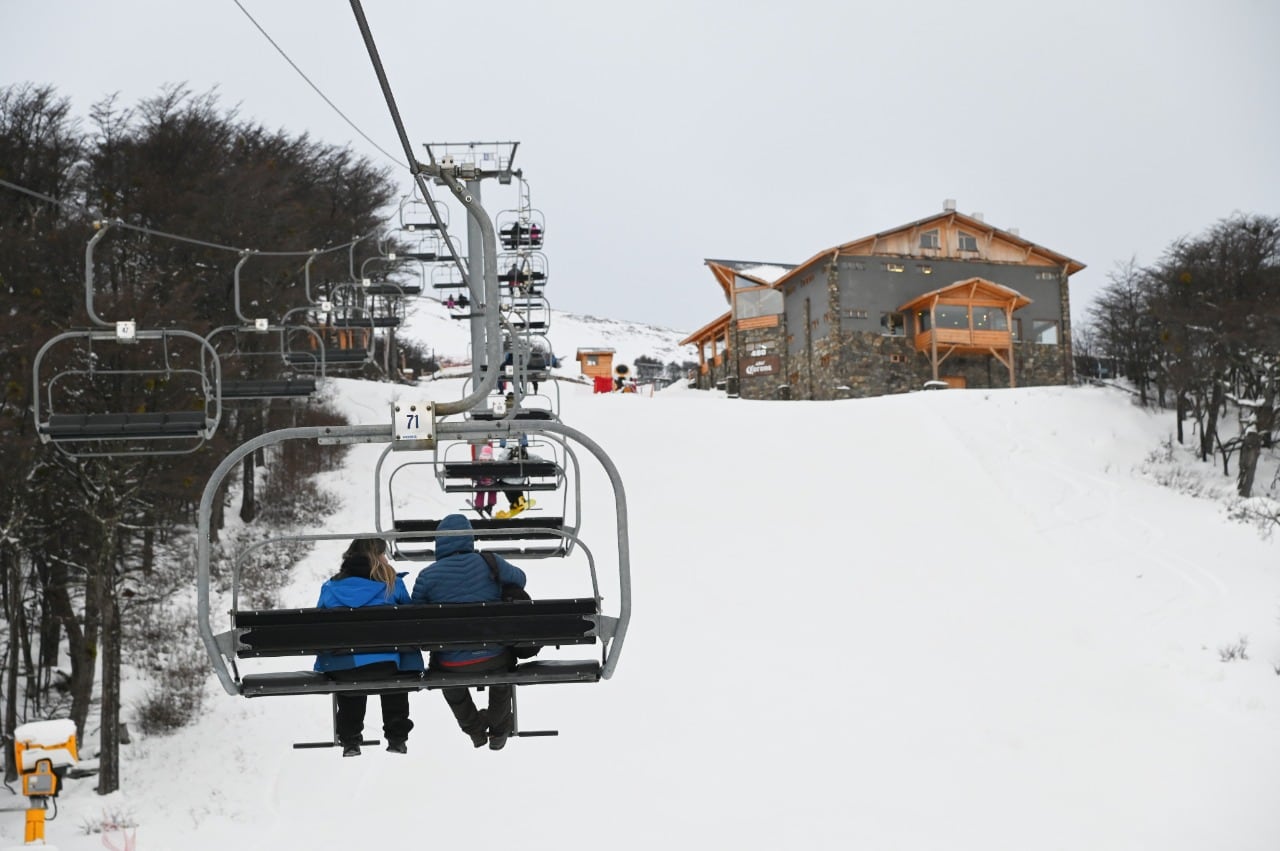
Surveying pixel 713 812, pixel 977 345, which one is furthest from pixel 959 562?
pixel 977 345

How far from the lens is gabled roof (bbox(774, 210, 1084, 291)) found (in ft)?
141

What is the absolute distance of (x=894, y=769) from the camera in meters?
14.2

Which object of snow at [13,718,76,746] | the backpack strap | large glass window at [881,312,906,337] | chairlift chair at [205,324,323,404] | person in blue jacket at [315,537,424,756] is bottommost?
snow at [13,718,76,746]

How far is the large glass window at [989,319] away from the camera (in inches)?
1668

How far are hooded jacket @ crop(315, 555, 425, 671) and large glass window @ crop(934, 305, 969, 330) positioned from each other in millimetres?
37547

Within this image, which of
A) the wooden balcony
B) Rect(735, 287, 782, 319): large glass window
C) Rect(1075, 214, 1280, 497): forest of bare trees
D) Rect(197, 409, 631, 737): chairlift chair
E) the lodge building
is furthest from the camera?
Rect(735, 287, 782, 319): large glass window

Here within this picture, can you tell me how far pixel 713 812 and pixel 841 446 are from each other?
15302 mm

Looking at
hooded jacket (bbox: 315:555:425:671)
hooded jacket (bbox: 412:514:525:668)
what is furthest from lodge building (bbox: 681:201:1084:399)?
hooded jacket (bbox: 315:555:425:671)

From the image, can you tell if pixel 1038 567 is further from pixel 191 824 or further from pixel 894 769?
pixel 191 824

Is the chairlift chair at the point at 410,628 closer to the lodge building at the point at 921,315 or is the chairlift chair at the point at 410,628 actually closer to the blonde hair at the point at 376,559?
the blonde hair at the point at 376,559

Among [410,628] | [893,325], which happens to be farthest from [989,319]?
[410,628]

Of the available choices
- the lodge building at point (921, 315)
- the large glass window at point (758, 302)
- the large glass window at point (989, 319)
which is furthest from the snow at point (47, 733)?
the large glass window at point (758, 302)

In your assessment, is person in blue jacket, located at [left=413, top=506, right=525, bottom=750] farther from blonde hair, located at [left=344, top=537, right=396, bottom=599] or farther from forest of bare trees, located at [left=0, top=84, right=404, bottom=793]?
forest of bare trees, located at [left=0, top=84, right=404, bottom=793]

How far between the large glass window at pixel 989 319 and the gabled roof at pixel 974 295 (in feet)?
0.86
